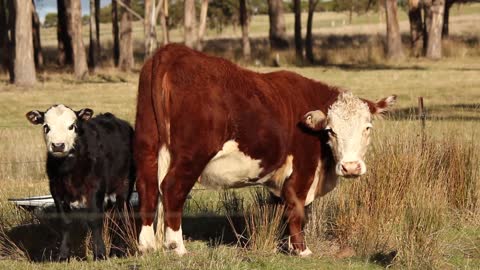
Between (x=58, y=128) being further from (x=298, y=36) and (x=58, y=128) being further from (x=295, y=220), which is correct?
(x=298, y=36)

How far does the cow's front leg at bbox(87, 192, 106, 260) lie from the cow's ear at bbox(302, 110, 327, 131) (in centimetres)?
227

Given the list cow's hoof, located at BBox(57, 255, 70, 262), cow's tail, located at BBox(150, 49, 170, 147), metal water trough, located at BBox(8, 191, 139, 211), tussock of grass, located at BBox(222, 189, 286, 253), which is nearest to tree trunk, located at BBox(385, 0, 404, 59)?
metal water trough, located at BBox(8, 191, 139, 211)

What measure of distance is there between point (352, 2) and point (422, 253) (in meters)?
104

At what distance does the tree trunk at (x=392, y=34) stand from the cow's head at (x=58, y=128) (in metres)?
38.0

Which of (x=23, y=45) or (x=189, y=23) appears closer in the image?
(x=23, y=45)

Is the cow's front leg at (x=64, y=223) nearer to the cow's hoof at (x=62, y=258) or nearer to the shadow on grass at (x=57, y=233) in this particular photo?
the cow's hoof at (x=62, y=258)

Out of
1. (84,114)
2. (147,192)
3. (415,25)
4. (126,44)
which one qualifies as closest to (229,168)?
(147,192)

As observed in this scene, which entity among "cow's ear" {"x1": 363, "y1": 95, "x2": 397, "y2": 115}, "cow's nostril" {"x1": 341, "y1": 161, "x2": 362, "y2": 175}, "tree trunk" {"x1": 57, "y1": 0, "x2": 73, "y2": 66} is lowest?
"tree trunk" {"x1": 57, "y1": 0, "x2": 73, "y2": 66}

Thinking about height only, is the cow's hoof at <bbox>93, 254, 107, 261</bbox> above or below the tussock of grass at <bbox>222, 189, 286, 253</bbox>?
below

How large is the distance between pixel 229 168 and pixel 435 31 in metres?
39.7

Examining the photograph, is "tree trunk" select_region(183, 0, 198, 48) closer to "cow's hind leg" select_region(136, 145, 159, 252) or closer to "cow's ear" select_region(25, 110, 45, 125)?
"cow's ear" select_region(25, 110, 45, 125)

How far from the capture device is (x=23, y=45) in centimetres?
3359

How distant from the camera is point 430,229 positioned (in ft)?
30.4

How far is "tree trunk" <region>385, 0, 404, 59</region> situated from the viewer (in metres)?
46.8
